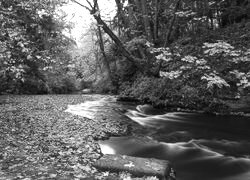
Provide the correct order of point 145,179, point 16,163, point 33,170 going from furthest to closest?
point 16,163
point 33,170
point 145,179

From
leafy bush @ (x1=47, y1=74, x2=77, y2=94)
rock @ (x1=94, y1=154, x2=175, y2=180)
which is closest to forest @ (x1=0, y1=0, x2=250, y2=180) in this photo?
rock @ (x1=94, y1=154, x2=175, y2=180)

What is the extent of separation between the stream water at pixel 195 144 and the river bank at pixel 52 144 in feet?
2.41

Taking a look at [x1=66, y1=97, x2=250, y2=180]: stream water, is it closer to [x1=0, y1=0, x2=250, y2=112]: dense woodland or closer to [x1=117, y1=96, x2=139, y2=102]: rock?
[x1=0, y1=0, x2=250, y2=112]: dense woodland

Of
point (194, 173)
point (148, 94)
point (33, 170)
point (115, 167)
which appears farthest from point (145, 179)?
point (148, 94)

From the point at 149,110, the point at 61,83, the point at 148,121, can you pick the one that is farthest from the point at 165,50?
the point at 61,83

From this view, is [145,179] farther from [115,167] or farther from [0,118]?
[0,118]

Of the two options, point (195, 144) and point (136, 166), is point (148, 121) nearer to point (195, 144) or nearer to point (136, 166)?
point (195, 144)

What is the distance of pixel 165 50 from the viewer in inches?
414

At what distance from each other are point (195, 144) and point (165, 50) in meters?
4.25

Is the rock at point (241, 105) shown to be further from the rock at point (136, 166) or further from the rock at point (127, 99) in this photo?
the rock at point (136, 166)

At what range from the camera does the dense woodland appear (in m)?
7.86

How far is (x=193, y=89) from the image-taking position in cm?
1181

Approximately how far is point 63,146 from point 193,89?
685cm

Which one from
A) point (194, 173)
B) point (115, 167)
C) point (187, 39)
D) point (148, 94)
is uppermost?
→ point (187, 39)
